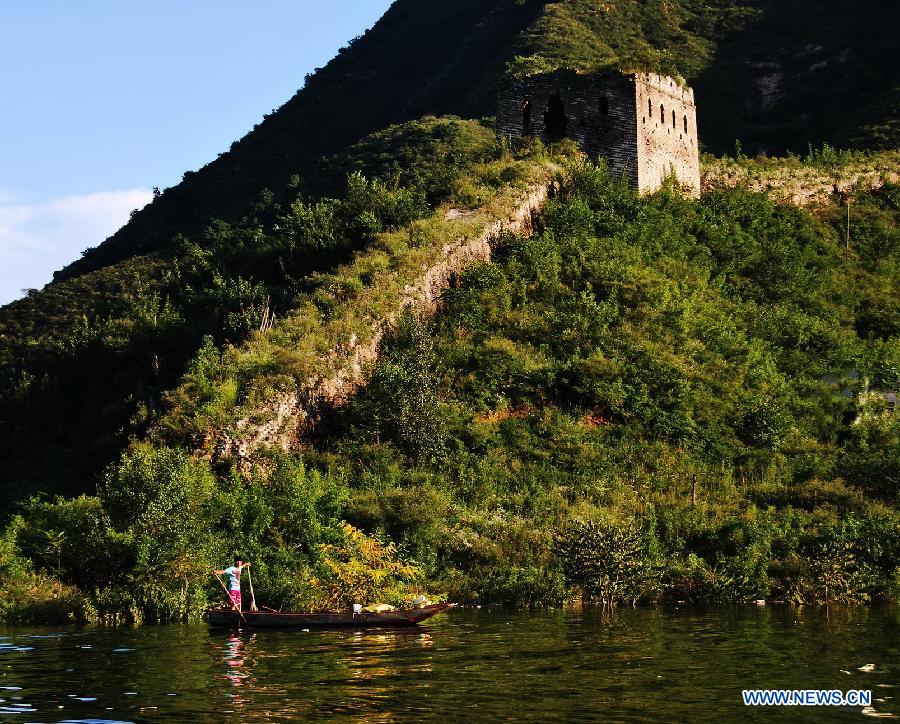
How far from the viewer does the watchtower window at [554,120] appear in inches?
1841

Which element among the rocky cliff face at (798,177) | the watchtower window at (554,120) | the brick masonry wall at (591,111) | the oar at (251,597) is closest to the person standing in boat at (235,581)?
the oar at (251,597)

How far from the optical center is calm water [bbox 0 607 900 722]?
1410cm

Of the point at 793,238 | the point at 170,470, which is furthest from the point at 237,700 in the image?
the point at 793,238

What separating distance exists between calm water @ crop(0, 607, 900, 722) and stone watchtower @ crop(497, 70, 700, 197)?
79.9 feet

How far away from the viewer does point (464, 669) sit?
17.1m

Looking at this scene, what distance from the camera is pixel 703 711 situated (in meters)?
13.8

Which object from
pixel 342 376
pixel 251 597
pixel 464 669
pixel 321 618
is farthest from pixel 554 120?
pixel 464 669

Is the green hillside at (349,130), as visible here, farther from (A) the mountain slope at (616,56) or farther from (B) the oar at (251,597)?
(B) the oar at (251,597)

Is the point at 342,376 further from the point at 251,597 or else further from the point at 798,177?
the point at 798,177

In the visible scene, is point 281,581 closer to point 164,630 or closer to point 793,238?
point 164,630

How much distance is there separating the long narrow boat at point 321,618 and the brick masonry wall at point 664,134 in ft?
84.7

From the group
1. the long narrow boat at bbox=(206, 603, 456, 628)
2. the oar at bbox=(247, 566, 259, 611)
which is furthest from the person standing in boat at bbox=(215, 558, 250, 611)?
the long narrow boat at bbox=(206, 603, 456, 628)

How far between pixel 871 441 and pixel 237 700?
2480cm

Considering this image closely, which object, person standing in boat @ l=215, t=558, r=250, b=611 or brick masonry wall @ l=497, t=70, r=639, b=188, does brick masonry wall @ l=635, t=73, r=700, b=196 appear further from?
person standing in boat @ l=215, t=558, r=250, b=611
